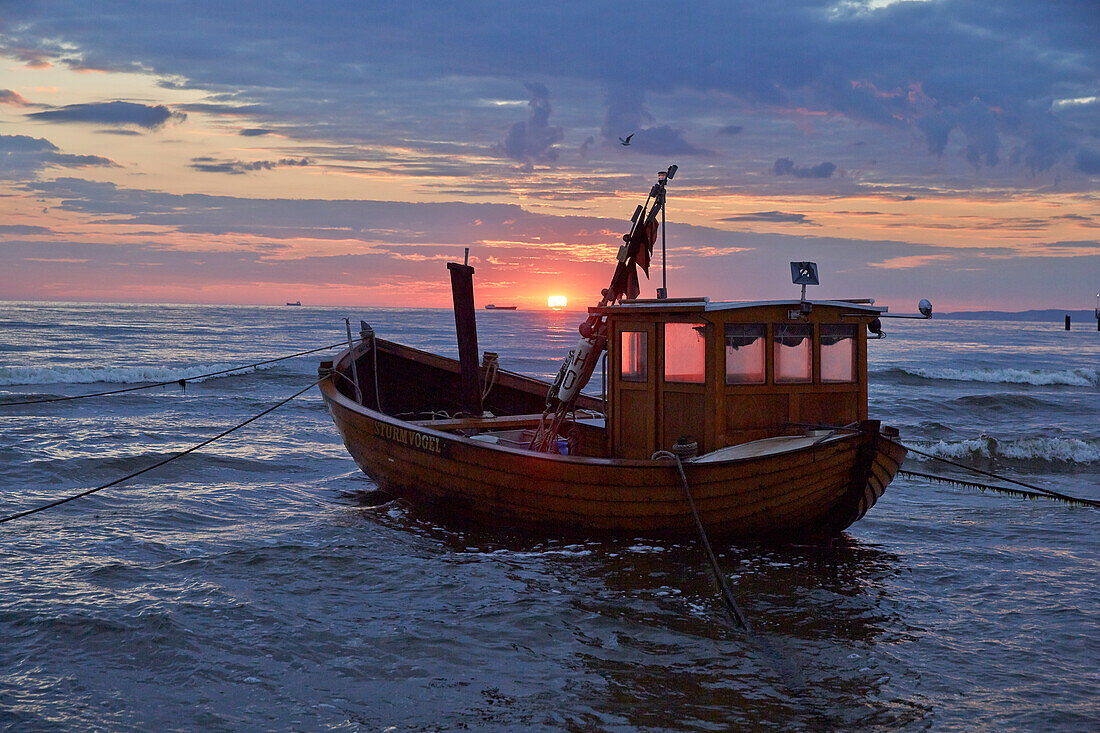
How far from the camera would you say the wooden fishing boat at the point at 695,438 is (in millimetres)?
8609

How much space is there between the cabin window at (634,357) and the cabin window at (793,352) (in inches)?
57.7

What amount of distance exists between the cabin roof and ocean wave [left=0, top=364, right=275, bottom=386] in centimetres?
2347

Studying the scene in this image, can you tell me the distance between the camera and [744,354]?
30.3ft

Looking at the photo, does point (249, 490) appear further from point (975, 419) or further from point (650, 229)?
point (975, 419)

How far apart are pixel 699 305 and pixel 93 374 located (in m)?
30.7

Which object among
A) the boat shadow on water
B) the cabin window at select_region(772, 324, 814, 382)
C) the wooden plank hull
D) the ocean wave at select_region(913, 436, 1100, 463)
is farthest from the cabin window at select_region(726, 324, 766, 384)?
the ocean wave at select_region(913, 436, 1100, 463)

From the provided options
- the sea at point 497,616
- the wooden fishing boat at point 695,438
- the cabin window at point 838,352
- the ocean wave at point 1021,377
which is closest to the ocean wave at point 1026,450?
the sea at point 497,616

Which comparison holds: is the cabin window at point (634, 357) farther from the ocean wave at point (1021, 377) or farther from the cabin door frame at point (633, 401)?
the ocean wave at point (1021, 377)

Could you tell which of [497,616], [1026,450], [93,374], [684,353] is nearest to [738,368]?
[684,353]

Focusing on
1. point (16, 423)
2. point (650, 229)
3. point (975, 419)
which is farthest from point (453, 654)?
point (975, 419)

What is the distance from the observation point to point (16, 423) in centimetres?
1945

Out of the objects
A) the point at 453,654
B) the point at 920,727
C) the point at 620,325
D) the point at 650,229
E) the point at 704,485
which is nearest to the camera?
the point at 920,727

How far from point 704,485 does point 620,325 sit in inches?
92.3

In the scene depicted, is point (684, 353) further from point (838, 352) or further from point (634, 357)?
point (838, 352)
